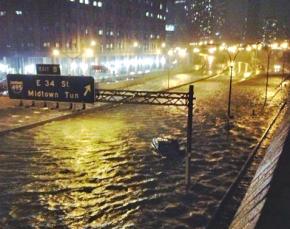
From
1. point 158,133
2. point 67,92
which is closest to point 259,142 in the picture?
point 158,133

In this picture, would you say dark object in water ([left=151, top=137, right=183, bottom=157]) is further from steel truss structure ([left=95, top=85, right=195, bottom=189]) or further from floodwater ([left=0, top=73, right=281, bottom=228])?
steel truss structure ([left=95, top=85, right=195, bottom=189])

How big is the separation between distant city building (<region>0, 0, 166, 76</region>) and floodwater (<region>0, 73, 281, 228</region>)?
30.4 meters

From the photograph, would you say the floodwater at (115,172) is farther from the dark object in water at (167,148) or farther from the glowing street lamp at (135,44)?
the glowing street lamp at (135,44)

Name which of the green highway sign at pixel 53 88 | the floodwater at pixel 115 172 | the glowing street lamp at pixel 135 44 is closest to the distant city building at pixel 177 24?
the glowing street lamp at pixel 135 44

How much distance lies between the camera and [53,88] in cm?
2306

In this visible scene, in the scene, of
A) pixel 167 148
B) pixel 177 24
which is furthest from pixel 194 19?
pixel 167 148

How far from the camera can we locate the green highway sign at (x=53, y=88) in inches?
894

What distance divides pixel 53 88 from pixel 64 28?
59.4 metres

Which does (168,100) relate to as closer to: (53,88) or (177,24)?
(53,88)

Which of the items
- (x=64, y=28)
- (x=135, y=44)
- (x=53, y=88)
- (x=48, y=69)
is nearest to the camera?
(x=53, y=88)

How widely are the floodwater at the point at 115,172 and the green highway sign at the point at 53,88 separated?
4.59 m

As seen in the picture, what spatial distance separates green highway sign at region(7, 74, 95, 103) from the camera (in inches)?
894

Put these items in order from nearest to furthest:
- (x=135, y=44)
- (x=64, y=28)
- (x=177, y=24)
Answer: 1. (x=64, y=28)
2. (x=135, y=44)
3. (x=177, y=24)

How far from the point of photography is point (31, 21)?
7588 cm
